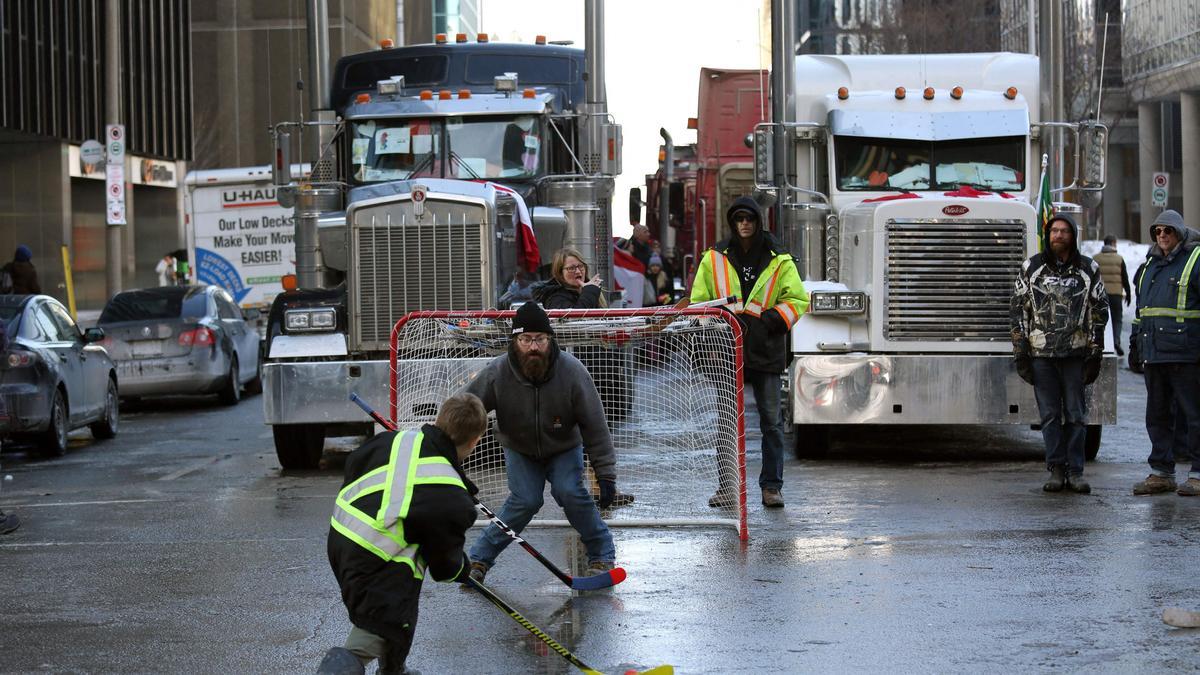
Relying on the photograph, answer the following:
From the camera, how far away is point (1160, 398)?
12469mm

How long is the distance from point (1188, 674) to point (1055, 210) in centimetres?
909

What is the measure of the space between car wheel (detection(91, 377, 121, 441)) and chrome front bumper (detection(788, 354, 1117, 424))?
815 cm

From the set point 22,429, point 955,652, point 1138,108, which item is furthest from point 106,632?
point 1138,108

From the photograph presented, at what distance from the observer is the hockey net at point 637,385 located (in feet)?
36.3

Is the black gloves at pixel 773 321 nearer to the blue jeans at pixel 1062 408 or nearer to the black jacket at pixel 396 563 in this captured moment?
the blue jeans at pixel 1062 408

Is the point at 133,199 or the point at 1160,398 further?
the point at 133,199

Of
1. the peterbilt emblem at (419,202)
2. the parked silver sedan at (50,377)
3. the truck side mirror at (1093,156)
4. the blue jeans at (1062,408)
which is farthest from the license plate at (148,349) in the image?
the blue jeans at (1062,408)

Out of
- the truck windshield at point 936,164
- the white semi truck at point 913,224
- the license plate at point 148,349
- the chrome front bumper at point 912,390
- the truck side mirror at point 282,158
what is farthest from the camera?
the license plate at point 148,349

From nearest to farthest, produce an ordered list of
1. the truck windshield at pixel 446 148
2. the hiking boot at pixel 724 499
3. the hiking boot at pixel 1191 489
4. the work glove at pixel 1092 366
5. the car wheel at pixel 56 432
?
the hiking boot at pixel 724 499 → the hiking boot at pixel 1191 489 → the work glove at pixel 1092 366 → the truck windshield at pixel 446 148 → the car wheel at pixel 56 432

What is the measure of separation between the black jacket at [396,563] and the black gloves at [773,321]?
17.2 ft

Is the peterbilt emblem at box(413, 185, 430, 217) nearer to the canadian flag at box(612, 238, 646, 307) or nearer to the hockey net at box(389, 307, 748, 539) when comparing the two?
the hockey net at box(389, 307, 748, 539)

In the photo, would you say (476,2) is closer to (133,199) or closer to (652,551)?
(133,199)

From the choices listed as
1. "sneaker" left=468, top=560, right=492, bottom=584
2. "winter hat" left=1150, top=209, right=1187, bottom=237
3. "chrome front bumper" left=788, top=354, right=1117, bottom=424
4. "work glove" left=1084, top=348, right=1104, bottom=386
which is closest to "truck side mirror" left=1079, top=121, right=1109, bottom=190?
"chrome front bumper" left=788, top=354, right=1117, bottom=424

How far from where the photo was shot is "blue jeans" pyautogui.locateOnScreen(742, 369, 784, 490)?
11.7 meters
